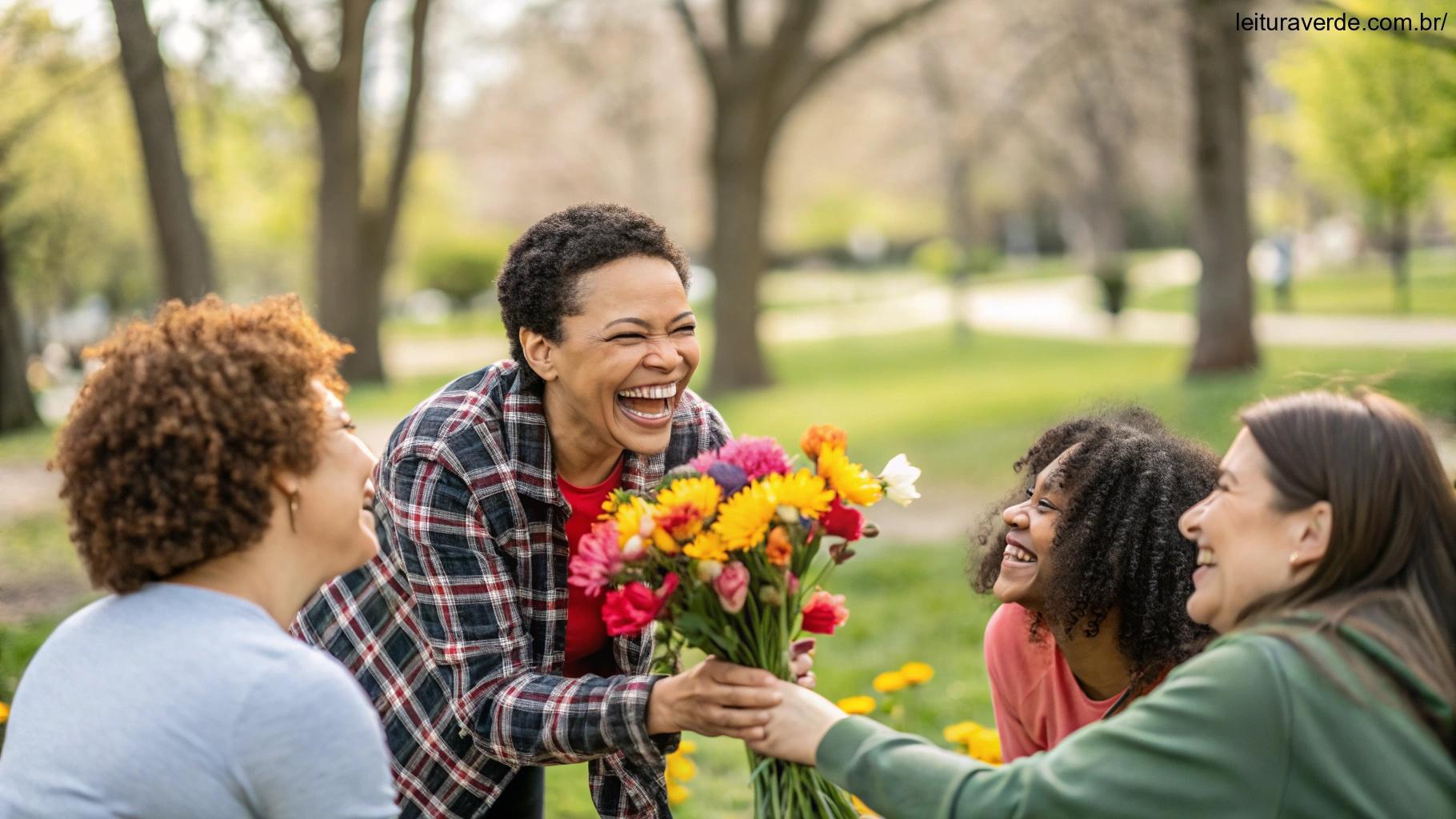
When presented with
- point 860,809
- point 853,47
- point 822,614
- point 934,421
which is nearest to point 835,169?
point 853,47

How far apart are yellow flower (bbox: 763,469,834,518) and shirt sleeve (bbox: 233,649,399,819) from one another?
0.75 m

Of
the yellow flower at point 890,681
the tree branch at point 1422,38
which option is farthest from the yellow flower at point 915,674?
the tree branch at point 1422,38

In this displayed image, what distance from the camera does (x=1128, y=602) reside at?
9.49 feet

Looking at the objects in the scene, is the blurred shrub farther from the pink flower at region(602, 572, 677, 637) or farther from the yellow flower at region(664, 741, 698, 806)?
the pink flower at region(602, 572, 677, 637)

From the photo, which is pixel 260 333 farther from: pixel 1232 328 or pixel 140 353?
pixel 1232 328

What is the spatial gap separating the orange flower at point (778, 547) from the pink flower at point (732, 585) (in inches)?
2.0

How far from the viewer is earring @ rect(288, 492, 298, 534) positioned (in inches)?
83.8

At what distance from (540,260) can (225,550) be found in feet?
3.57

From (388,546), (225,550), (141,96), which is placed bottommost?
(388,546)

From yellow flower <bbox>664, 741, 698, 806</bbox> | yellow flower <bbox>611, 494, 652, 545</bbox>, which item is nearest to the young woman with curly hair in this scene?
yellow flower <bbox>611, 494, 652, 545</bbox>

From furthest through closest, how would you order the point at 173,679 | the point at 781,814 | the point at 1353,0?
the point at 1353,0 < the point at 781,814 < the point at 173,679

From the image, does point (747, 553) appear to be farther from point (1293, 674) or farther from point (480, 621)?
point (1293, 674)

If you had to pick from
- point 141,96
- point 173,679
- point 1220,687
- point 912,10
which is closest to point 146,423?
point 173,679

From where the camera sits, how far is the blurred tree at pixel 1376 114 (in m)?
16.1
